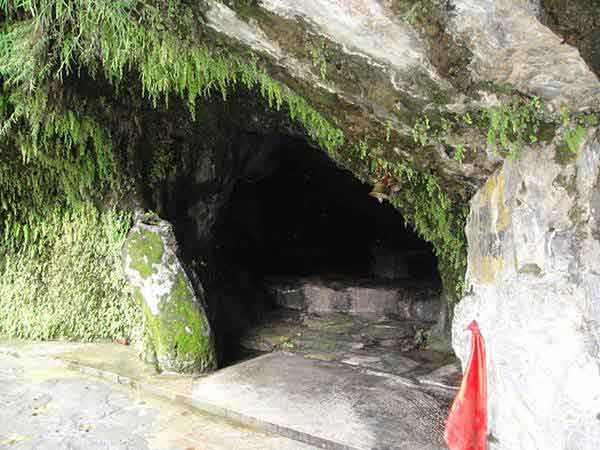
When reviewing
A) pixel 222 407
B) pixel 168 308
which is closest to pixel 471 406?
pixel 222 407

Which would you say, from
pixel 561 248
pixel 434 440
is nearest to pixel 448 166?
pixel 561 248

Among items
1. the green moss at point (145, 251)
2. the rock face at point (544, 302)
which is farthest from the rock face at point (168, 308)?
the rock face at point (544, 302)

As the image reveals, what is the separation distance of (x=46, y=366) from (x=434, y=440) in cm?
562

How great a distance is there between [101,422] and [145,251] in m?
2.28

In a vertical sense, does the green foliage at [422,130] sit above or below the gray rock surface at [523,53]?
below

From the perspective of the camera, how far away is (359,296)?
10727 millimetres

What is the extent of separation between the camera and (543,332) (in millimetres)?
3783

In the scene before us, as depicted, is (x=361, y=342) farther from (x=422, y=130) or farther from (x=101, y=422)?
(x=422, y=130)

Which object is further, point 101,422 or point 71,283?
point 71,283

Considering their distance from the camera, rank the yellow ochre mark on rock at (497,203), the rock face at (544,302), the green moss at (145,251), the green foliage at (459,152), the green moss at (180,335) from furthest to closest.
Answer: the green moss at (145,251) < the green moss at (180,335) < the green foliage at (459,152) < the yellow ochre mark on rock at (497,203) < the rock face at (544,302)

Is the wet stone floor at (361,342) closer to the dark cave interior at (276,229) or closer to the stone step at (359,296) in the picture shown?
the stone step at (359,296)

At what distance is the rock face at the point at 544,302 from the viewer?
3.49 metres

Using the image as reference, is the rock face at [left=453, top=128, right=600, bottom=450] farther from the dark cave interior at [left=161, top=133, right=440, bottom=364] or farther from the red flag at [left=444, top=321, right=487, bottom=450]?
the dark cave interior at [left=161, top=133, right=440, bottom=364]

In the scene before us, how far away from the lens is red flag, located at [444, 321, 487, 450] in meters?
4.15
